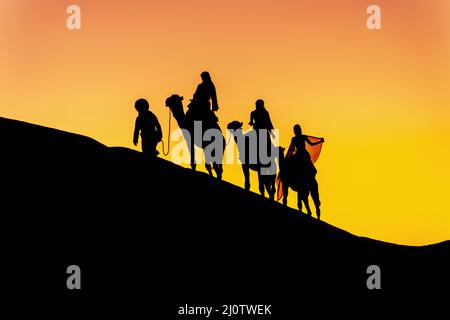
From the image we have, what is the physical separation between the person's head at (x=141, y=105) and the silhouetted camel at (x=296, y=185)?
508cm

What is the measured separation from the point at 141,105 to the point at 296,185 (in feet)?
19.9

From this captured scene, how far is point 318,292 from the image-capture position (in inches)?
807

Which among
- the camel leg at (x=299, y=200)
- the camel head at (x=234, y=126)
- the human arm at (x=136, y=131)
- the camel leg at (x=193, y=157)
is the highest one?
the camel head at (x=234, y=126)

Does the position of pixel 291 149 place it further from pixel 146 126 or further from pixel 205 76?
pixel 146 126

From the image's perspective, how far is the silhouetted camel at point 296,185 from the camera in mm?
26562

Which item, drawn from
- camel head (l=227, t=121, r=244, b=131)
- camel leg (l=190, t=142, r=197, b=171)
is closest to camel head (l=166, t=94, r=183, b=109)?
camel leg (l=190, t=142, r=197, b=171)

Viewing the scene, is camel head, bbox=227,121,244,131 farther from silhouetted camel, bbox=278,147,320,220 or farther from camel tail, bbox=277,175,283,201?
camel tail, bbox=277,175,283,201

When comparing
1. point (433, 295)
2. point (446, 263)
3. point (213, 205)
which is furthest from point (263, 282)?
point (446, 263)

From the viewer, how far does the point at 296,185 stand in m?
26.7

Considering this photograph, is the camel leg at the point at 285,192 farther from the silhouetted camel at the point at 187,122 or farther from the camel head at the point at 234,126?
the silhouetted camel at the point at 187,122

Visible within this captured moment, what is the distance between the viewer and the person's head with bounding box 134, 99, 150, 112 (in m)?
25.2

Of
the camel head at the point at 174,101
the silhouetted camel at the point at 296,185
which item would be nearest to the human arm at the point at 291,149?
the silhouetted camel at the point at 296,185

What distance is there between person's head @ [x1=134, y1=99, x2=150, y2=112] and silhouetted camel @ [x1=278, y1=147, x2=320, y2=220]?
5079 mm

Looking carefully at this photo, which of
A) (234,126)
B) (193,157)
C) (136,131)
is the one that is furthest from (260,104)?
(136,131)
